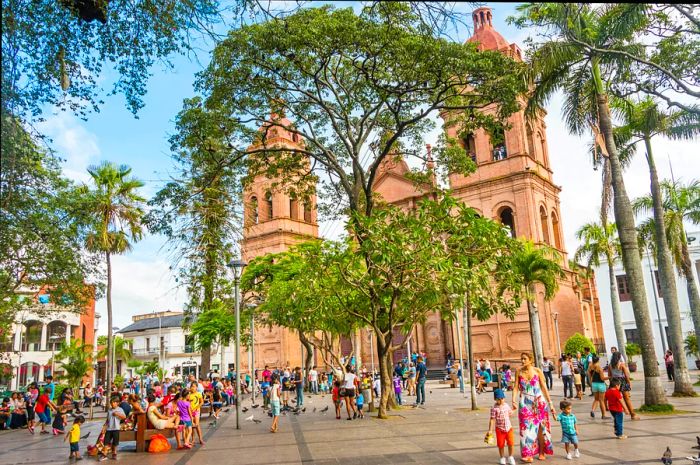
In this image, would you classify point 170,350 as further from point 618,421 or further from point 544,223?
point 618,421

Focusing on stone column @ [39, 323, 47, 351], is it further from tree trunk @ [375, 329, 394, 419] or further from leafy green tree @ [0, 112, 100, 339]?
tree trunk @ [375, 329, 394, 419]

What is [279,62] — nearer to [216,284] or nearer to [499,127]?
[499,127]

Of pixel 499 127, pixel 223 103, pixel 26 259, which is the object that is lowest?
pixel 26 259

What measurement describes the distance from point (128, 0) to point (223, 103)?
11.0m

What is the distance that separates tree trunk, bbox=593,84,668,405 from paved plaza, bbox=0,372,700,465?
3.26 feet

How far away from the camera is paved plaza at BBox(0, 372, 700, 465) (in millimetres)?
8898

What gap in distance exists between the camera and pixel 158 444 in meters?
12.0

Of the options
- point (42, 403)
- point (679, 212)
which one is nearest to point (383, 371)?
point (42, 403)

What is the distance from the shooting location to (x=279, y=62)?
15.6 m

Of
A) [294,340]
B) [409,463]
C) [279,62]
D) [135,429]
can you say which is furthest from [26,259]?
[294,340]

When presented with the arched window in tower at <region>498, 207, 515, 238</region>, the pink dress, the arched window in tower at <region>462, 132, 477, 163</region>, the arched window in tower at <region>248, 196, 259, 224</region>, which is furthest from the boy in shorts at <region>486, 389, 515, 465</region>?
the arched window in tower at <region>462, 132, 477, 163</region>

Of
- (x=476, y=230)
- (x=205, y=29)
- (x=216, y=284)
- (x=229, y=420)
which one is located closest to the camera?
(x=205, y=29)

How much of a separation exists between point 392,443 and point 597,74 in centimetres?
1179

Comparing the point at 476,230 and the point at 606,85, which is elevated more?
the point at 606,85
